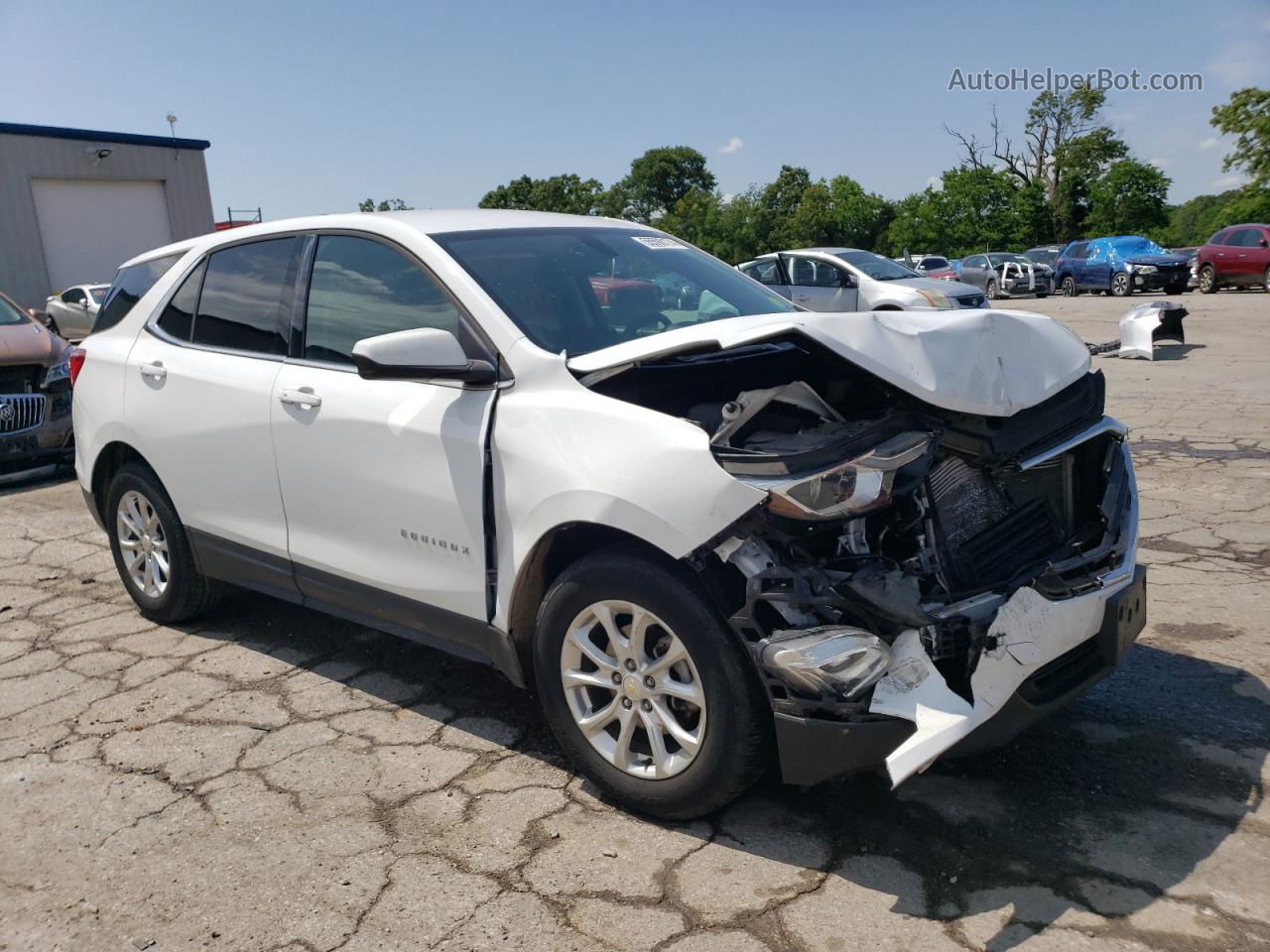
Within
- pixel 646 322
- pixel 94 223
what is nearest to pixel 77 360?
pixel 646 322

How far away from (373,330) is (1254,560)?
414 cm

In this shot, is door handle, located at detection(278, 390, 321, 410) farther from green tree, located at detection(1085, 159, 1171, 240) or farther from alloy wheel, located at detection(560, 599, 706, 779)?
green tree, located at detection(1085, 159, 1171, 240)

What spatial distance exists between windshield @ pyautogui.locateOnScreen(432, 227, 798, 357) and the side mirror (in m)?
0.22

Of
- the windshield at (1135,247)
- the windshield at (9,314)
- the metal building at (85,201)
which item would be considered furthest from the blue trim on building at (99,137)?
the windshield at (1135,247)

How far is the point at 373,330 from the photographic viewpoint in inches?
140

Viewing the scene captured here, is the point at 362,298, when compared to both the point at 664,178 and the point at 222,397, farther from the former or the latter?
the point at 664,178

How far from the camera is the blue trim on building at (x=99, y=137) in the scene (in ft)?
Answer: 85.6

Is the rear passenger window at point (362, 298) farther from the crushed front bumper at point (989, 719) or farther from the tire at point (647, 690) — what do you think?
the crushed front bumper at point (989, 719)

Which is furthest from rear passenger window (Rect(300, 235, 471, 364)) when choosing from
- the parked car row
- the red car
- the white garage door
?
the white garage door

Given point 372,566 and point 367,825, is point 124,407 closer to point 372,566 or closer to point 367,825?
point 372,566

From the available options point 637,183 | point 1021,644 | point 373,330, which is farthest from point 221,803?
point 637,183

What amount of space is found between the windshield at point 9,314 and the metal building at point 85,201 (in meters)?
20.1

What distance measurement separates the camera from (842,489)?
2.52 metres

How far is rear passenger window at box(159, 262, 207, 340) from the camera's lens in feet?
14.4
